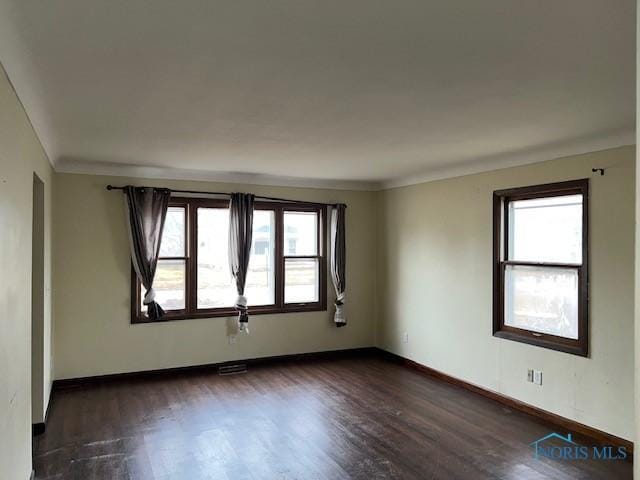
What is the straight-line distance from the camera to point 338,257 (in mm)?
6598

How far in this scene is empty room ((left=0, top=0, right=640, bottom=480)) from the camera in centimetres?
207

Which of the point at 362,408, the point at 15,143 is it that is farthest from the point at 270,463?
the point at 15,143

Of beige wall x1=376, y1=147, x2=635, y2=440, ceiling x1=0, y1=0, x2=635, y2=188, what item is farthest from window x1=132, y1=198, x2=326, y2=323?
ceiling x1=0, y1=0, x2=635, y2=188

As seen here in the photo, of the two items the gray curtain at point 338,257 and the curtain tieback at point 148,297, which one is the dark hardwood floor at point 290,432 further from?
the gray curtain at point 338,257

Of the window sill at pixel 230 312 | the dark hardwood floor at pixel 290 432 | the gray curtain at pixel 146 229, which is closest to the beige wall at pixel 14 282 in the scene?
the dark hardwood floor at pixel 290 432

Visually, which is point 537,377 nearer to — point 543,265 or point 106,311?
point 543,265

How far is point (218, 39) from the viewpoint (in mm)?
1988

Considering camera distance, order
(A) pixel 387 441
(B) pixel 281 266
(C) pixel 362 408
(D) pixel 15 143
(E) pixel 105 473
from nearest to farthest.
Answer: (D) pixel 15 143
(E) pixel 105 473
(A) pixel 387 441
(C) pixel 362 408
(B) pixel 281 266

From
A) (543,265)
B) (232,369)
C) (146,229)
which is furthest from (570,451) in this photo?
(146,229)

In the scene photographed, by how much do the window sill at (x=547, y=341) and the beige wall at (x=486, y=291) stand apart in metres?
0.06

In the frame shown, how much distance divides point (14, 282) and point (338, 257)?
4.49 metres

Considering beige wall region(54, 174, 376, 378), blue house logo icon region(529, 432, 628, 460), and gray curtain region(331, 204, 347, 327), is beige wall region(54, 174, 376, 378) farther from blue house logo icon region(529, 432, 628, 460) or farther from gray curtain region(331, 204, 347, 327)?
blue house logo icon region(529, 432, 628, 460)

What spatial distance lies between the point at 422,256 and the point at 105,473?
13.5 ft

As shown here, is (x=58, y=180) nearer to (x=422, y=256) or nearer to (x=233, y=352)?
(x=233, y=352)
